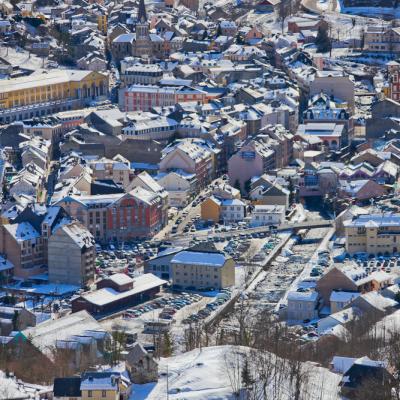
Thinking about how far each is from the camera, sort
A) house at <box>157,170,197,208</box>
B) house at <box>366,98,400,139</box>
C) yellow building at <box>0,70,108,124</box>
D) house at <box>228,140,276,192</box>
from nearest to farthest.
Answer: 1. house at <box>157,170,197,208</box>
2. house at <box>228,140,276,192</box>
3. house at <box>366,98,400,139</box>
4. yellow building at <box>0,70,108,124</box>

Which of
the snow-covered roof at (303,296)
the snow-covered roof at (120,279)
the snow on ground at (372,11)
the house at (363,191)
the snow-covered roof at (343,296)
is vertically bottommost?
the snow on ground at (372,11)

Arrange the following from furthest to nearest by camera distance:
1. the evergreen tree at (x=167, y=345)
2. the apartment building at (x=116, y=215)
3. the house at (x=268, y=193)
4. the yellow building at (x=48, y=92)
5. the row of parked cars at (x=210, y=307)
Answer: the yellow building at (x=48, y=92) < the house at (x=268, y=193) < the apartment building at (x=116, y=215) < the row of parked cars at (x=210, y=307) < the evergreen tree at (x=167, y=345)

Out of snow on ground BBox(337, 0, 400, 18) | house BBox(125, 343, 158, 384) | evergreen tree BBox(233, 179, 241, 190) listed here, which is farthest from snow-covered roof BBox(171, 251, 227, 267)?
snow on ground BBox(337, 0, 400, 18)

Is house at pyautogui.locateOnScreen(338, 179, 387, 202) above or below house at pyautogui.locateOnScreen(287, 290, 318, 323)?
below

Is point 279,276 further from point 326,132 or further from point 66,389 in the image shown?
point 326,132

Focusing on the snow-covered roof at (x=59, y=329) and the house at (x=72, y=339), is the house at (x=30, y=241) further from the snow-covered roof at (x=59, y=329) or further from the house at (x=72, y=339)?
the house at (x=72, y=339)

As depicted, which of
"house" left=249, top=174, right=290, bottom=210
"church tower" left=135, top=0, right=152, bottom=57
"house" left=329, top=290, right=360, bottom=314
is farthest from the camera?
"church tower" left=135, top=0, right=152, bottom=57

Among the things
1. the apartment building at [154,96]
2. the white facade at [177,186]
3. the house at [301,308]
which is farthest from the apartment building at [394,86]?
the house at [301,308]

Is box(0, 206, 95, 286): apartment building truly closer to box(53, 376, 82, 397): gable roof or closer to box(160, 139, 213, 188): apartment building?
box(160, 139, 213, 188): apartment building

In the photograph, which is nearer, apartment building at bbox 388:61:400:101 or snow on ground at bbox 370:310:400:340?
snow on ground at bbox 370:310:400:340
